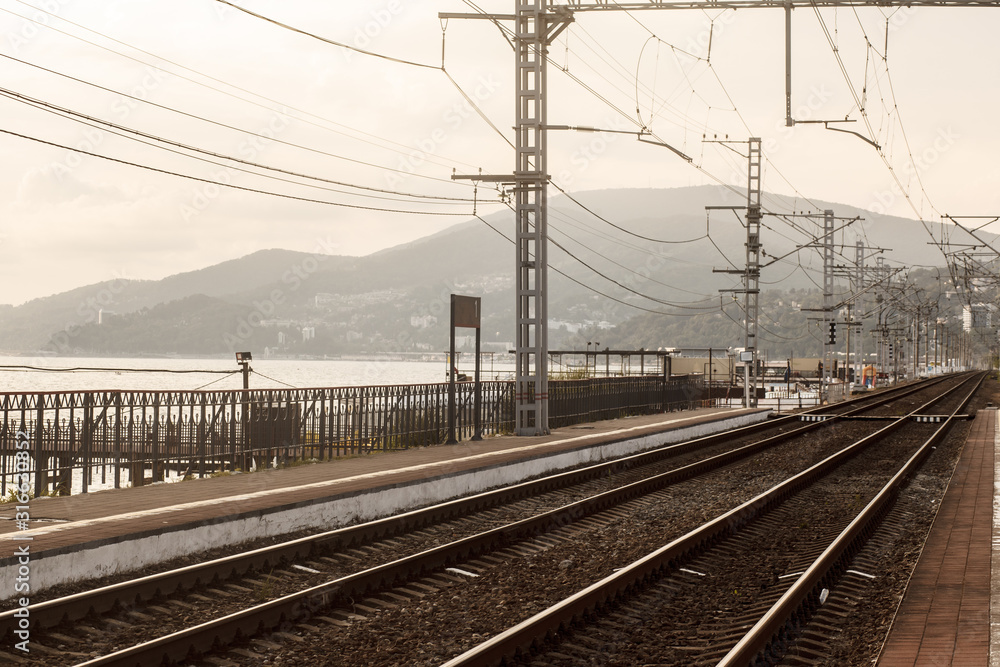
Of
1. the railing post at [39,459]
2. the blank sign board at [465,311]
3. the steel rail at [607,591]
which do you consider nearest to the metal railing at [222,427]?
the railing post at [39,459]

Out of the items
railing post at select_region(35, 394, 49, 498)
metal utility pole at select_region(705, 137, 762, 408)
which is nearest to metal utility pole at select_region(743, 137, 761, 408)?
metal utility pole at select_region(705, 137, 762, 408)

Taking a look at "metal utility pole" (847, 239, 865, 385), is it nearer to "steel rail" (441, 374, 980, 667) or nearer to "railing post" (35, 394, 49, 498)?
"steel rail" (441, 374, 980, 667)

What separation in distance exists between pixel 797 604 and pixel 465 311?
1514 cm

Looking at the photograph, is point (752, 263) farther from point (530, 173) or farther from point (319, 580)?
Answer: point (319, 580)

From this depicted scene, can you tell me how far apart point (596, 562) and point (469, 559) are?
1365mm

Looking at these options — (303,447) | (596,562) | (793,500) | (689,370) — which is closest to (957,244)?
(793,500)

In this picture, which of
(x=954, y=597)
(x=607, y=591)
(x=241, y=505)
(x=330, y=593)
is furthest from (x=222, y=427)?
(x=954, y=597)

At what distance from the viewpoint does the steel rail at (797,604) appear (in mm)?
6933

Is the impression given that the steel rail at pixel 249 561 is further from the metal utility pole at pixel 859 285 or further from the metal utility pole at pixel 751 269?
the metal utility pole at pixel 859 285

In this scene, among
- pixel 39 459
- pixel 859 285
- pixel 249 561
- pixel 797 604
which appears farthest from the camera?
pixel 859 285

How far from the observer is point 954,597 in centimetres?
844

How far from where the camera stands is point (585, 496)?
616 inches

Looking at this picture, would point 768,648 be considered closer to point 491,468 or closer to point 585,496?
point 585,496

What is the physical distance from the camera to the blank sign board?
2226 cm
